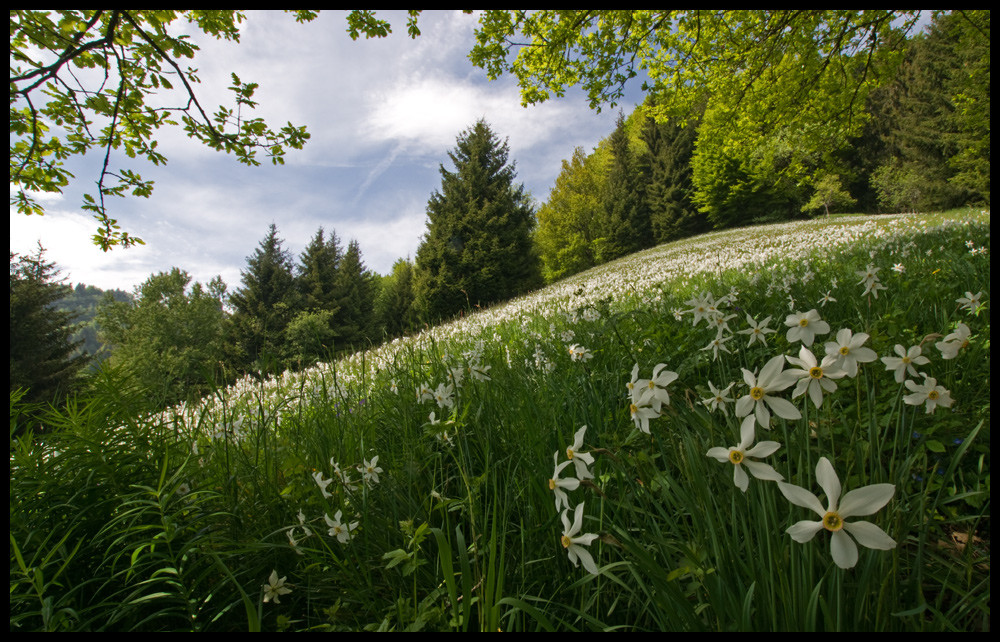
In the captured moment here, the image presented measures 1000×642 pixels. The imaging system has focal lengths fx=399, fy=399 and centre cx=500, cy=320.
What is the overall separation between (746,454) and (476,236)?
27.6 metres

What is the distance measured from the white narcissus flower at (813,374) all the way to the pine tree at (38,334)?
25.5m

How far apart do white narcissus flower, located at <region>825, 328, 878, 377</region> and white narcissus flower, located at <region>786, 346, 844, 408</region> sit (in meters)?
0.02

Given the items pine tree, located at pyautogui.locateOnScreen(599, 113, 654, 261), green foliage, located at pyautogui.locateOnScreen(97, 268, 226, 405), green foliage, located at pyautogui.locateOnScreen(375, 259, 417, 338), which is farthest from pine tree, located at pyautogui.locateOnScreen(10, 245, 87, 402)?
pine tree, located at pyautogui.locateOnScreen(599, 113, 654, 261)

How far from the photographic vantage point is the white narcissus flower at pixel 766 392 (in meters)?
1.04

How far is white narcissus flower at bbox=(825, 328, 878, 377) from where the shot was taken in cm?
112

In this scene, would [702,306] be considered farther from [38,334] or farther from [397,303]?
[397,303]

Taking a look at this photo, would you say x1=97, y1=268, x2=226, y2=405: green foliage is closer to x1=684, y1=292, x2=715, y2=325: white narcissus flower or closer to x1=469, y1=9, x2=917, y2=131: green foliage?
x1=469, y1=9, x2=917, y2=131: green foliage

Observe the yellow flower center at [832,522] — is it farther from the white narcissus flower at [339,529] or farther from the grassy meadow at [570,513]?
the white narcissus flower at [339,529]

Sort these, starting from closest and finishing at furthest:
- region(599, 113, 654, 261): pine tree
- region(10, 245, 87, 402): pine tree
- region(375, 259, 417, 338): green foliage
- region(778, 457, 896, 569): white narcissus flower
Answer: region(778, 457, 896, 569): white narcissus flower < region(10, 245, 87, 402): pine tree < region(375, 259, 417, 338): green foliage < region(599, 113, 654, 261): pine tree

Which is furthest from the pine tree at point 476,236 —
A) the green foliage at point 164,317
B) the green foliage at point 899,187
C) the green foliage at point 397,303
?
the green foliage at point 899,187

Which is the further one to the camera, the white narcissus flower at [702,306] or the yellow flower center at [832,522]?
the white narcissus flower at [702,306]

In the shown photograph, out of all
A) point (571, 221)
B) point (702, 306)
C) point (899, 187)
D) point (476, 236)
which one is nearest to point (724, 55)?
point (702, 306)

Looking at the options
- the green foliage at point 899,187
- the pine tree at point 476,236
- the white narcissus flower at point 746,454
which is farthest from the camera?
the green foliage at point 899,187
